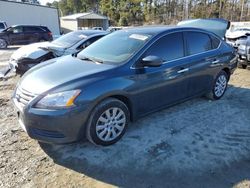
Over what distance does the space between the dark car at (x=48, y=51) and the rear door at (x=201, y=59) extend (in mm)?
3654

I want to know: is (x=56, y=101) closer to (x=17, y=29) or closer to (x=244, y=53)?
(x=244, y=53)

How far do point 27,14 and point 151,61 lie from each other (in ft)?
93.4

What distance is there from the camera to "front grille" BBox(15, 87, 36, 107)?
121 inches

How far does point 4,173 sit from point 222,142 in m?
2.95

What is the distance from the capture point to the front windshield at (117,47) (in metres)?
3.68

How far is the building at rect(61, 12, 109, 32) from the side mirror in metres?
39.4

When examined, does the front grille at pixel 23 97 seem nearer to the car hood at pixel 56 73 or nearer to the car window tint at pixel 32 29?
the car hood at pixel 56 73

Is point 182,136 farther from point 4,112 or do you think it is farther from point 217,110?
point 4,112

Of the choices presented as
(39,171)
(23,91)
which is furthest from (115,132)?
(23,91)

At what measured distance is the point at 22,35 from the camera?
60.8 ft

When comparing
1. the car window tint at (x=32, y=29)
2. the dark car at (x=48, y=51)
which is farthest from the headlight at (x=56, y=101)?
the car window tint at (x=32, y=29)

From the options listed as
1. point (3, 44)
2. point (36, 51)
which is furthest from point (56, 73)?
point (3, 44)

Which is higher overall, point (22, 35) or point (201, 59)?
point (201, 59)

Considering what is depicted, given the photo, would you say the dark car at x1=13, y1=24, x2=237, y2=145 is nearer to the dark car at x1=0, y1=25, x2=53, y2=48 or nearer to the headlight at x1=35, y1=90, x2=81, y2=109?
the headlight at x1=35, y1=90, x2=81, y2=109
